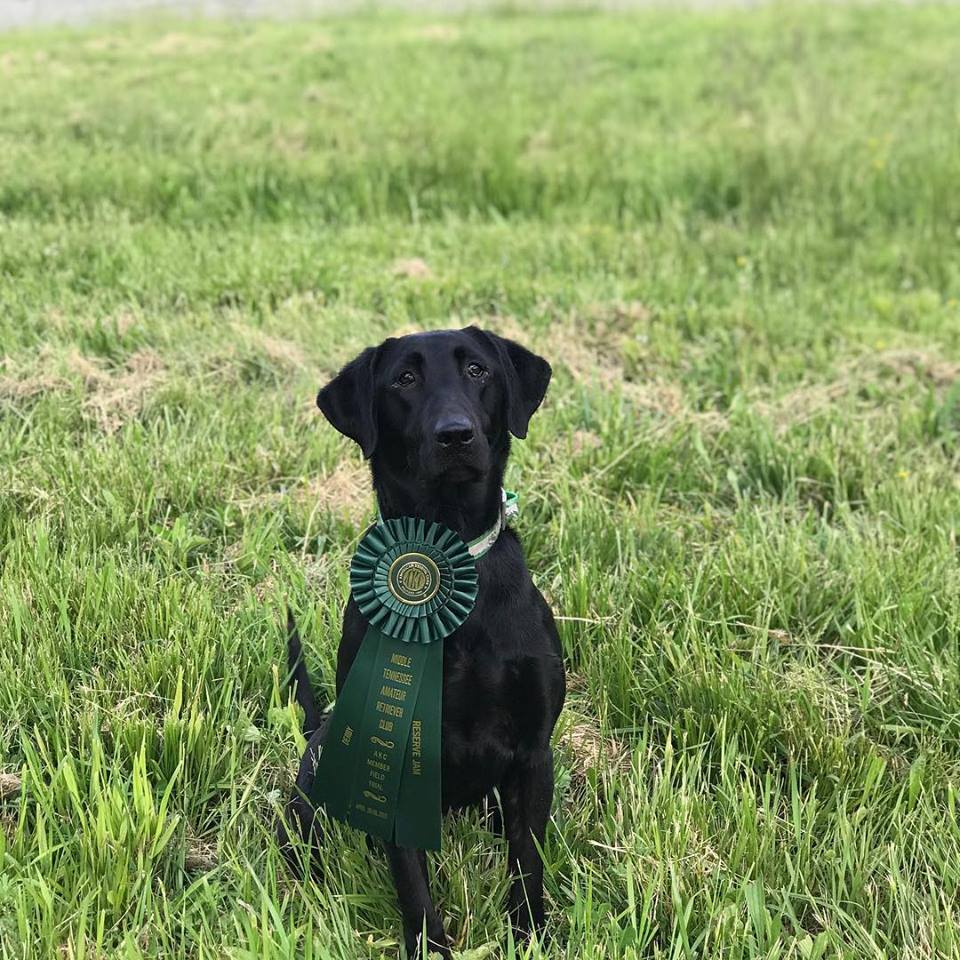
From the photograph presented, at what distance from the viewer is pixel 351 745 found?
7.16 ft

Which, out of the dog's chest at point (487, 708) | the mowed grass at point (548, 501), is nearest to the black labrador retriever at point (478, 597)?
the dog's chest at point (487, 708)

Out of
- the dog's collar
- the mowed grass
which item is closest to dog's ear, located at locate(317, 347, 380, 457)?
the dog's collar

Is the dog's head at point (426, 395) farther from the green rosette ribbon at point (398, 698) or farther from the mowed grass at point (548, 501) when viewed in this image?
the mowed grass at point (548, 501)

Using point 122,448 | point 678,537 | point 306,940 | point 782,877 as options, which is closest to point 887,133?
point 678,537

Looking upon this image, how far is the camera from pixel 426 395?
2.35 m

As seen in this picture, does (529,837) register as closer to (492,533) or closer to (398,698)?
(398,698)

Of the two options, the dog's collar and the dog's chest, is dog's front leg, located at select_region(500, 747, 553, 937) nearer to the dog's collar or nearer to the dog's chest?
the dog's chest

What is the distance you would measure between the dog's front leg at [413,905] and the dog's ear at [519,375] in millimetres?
1062

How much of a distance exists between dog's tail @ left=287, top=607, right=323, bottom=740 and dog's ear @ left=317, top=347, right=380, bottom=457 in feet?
2.09

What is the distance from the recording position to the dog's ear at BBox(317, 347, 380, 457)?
2.42m

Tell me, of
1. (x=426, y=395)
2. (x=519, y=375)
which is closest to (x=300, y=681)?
(x=426, y=395)

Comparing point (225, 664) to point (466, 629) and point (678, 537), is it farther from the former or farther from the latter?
point (678, 537)

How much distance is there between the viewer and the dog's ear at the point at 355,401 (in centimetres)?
242

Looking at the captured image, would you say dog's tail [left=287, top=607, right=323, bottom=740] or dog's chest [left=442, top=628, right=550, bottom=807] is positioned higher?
dog's chest [left=442, top=628, right=550, bottom=807]
